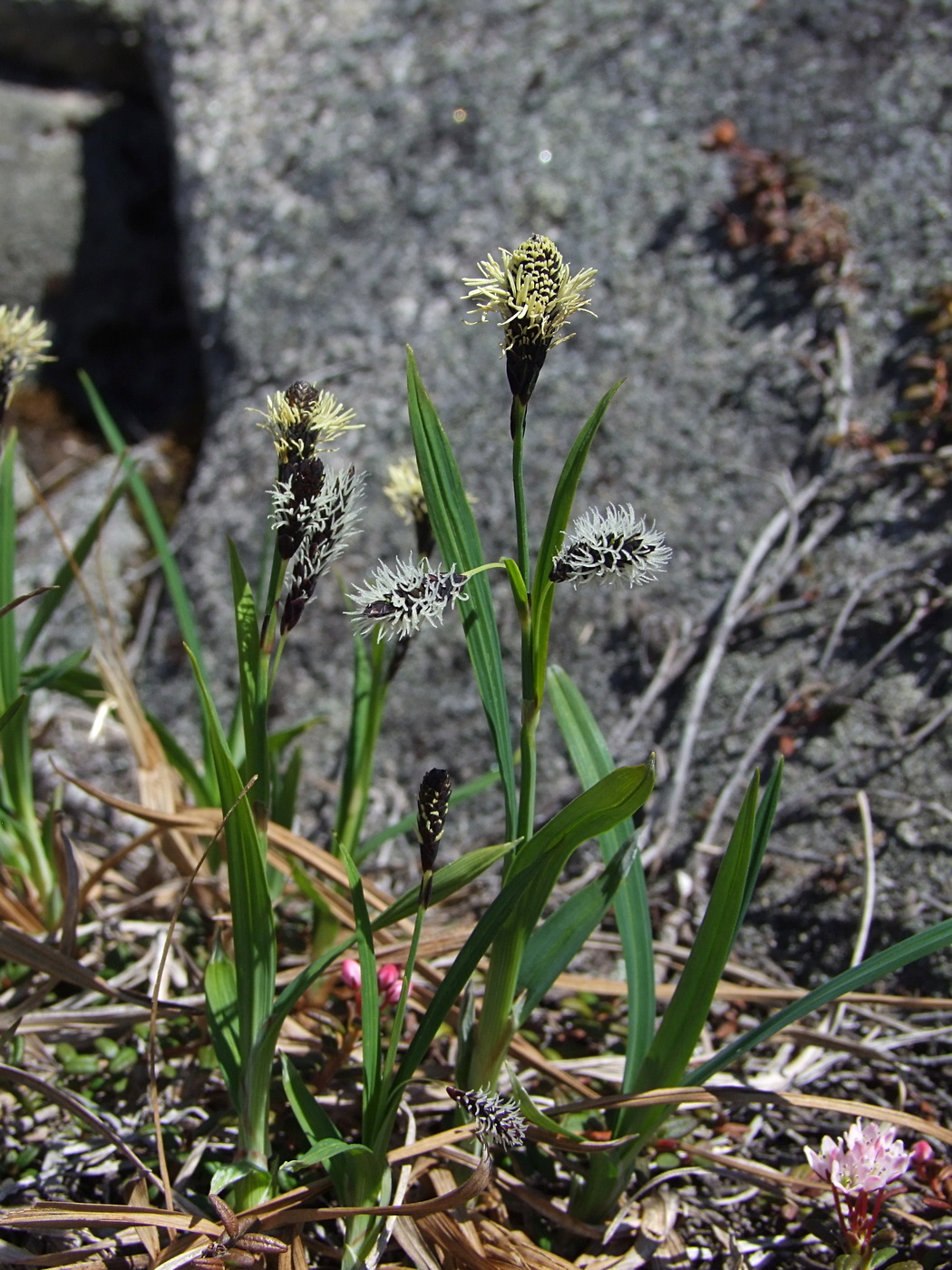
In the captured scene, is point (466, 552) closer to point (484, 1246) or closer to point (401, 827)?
point (401, 827)

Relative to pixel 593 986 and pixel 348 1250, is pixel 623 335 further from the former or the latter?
pixel 348 1250

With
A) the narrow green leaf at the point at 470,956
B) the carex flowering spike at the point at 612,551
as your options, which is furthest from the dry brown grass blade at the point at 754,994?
the carex flowering spike at the point at 612,551

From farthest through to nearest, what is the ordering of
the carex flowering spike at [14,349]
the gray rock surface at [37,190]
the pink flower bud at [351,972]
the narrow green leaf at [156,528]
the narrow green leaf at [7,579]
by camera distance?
the gray rock surface at [37,190], the narrow green leaf at [156,528], the narrow green leaf at [7,579], the pink flower bud at [351,972], the carex flowering spike at [14,349]

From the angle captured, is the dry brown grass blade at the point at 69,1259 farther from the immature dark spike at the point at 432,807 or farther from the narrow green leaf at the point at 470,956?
the immature dark spike at the point at 432,807

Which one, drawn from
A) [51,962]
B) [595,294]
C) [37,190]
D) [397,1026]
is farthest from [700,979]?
[37,190]

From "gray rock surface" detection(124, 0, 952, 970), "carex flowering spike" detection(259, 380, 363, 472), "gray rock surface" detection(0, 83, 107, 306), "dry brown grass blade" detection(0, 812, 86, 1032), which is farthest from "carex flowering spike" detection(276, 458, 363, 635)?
"gray rock surface" detection(0, 83, 107, 306)

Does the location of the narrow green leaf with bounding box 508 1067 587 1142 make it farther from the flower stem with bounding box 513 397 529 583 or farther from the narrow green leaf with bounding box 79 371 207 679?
the narrow green leaf with bounding box 79 371 207 679
